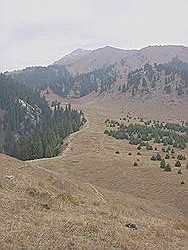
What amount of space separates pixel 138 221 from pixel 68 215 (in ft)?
12.3

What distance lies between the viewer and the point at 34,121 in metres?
184

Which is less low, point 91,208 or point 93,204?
point 91,208

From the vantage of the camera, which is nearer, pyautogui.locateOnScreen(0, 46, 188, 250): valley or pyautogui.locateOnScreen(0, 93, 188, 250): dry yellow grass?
pyautogui.locateOnScreen(0, 93, 188, 250): dry yellow grass

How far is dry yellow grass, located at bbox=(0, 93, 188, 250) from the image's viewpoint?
17859mm

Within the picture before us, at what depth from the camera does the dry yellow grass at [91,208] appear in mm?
17859

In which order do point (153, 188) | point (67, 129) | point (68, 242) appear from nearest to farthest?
point (68, 242) → point (153, 188) → point (67, 129)

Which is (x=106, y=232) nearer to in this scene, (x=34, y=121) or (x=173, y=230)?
(x=173, y=230)

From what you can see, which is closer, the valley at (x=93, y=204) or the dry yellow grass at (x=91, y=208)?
the dry yellow grass at (x=91, y=208)

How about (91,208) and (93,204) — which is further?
(93,204)

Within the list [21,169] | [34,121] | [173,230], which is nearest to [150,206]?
[21,169]

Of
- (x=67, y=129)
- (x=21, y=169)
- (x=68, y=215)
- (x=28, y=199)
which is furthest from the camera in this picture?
(x=67, y=129)

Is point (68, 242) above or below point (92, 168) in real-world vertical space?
above

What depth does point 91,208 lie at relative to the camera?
2538cm

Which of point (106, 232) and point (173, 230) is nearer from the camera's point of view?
point (106, 232)
